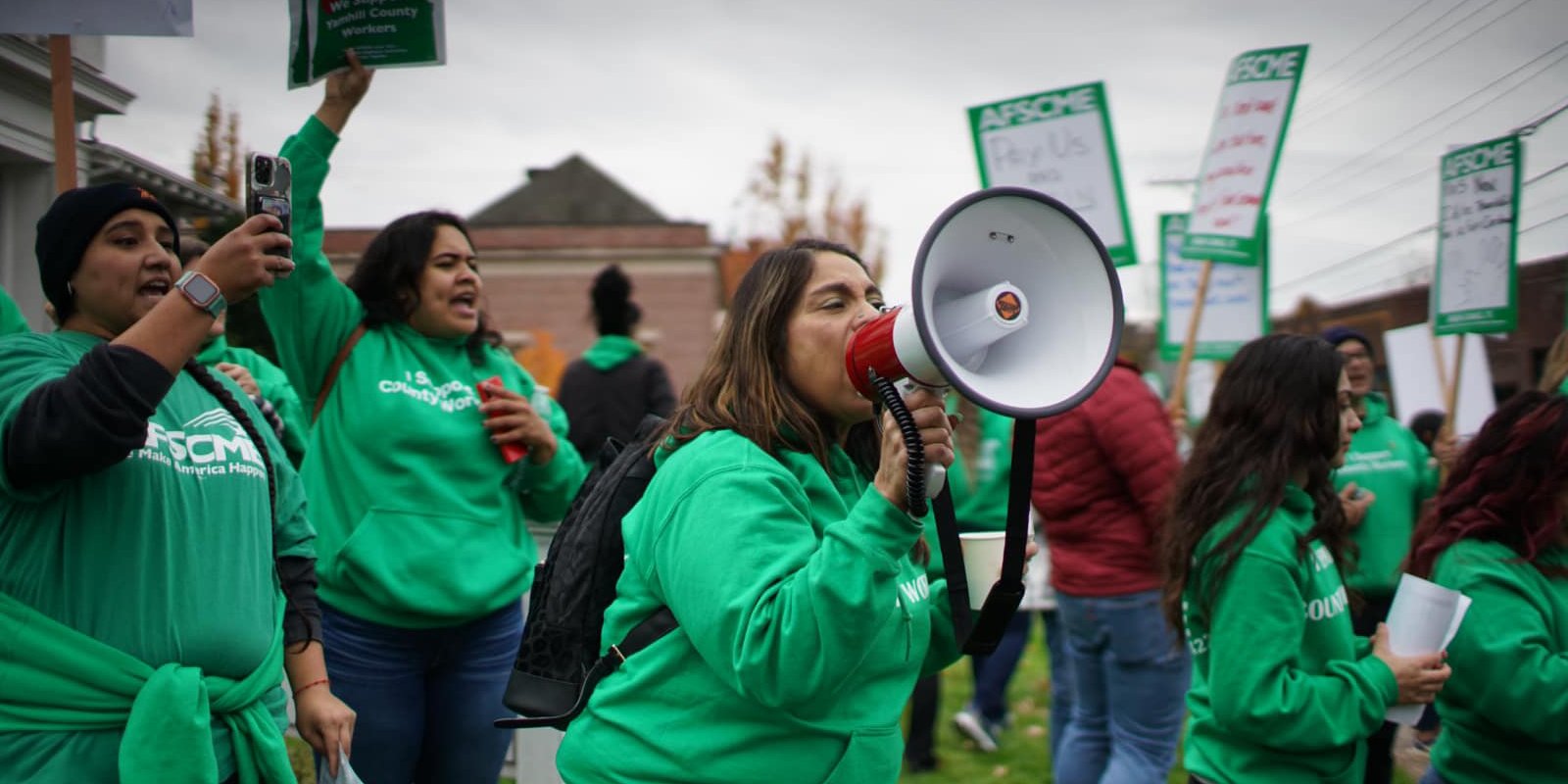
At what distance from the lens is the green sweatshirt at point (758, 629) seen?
146 cm

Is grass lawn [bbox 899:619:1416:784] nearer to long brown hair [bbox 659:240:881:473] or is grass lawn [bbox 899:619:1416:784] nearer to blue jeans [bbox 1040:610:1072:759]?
blue jeans [bbox 1040:610:1072:759]

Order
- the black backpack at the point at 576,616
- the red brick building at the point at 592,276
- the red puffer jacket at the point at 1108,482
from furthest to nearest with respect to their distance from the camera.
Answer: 1. the red brick building at the point at 592,276
2. the red puffer jacket at the point at 1108,482
3. the black backpack at the point at 576,616

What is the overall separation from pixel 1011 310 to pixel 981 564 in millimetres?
620

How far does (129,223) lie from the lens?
2.02 m

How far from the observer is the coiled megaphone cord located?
1444 millimetres

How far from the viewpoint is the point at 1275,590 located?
244 cm

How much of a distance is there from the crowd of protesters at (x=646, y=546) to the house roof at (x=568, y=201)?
114ft

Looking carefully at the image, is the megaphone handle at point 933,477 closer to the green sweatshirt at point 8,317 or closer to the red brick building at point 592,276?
the green sweatshirt at point 8,317

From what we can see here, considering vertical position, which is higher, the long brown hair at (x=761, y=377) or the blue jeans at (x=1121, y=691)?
the long brown hair at (x=761, y=377)

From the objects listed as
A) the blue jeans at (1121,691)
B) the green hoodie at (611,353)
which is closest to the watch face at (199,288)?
the blue jeans at (1121,691)

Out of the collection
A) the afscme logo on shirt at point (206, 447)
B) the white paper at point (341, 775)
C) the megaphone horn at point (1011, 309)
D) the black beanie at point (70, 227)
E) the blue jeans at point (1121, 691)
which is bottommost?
the blue jeans at point (1121, 691)

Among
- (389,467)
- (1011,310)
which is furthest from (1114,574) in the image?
(1011,310)

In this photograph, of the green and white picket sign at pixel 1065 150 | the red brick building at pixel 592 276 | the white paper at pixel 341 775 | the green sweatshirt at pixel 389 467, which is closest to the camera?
the white paper at pixel 341 775

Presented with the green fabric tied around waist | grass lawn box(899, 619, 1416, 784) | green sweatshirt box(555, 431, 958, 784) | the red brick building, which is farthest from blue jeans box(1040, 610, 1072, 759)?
the red brick building
